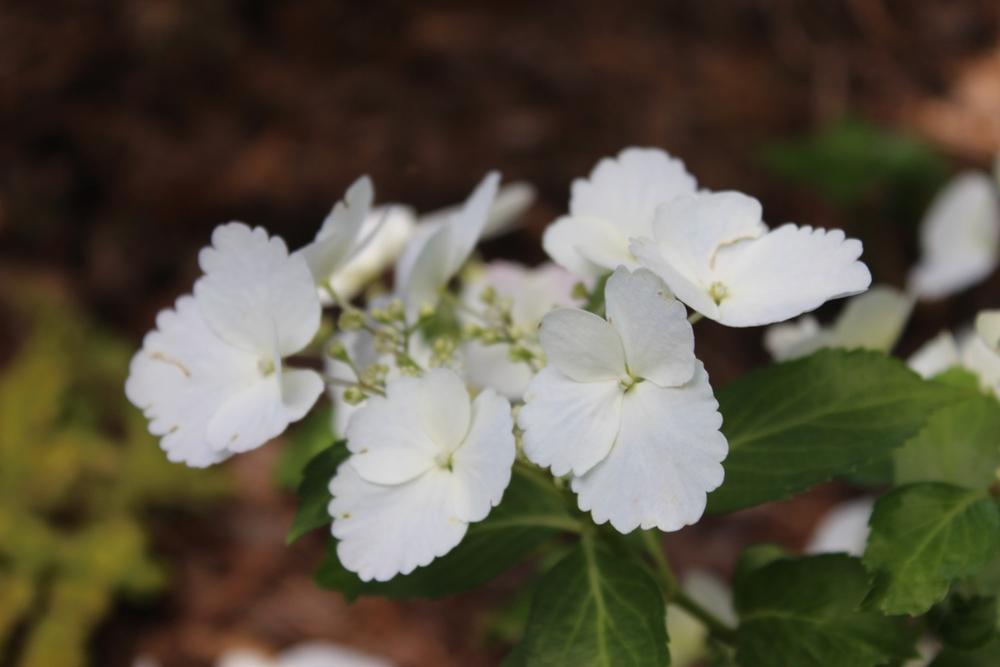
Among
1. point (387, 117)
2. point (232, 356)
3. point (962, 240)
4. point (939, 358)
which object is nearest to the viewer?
point (232, 356)

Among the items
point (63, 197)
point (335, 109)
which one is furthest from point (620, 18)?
point (63, 197)

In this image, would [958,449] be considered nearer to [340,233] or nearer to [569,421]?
[569,421]

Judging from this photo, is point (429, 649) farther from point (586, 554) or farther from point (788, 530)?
point (586, 554)

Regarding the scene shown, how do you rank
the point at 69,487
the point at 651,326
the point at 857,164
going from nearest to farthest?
the point at 651,326
the point at 69,487
the point at 857,164

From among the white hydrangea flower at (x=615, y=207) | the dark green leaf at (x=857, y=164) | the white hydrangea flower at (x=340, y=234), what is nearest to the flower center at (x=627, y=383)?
the white hydrangea flower at (x=615, y=207)

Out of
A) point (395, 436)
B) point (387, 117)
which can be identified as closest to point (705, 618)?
point (395, 436)

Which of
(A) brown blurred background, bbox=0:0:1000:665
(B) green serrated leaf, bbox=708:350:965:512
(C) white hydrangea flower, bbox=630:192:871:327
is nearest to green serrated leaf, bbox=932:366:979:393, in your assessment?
(B) green serrated leaf, bbox=708:350:965:512
